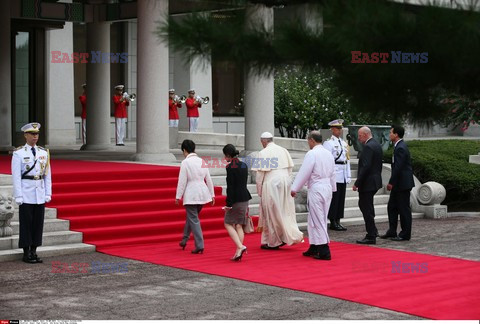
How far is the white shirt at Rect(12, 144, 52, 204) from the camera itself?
12812mm

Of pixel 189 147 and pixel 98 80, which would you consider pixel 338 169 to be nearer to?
pixel 189 147

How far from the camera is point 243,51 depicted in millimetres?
7480

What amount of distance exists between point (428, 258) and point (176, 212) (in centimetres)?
443

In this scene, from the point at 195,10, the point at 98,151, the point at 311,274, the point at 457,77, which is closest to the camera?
the point at 457,77

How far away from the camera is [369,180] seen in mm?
15250

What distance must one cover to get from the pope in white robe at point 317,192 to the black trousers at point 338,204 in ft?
10.3

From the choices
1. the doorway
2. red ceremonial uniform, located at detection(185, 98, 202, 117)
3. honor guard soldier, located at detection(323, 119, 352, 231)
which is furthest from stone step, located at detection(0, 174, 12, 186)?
red ceremonial uniform, located at detection(185, 98, 202, 117)

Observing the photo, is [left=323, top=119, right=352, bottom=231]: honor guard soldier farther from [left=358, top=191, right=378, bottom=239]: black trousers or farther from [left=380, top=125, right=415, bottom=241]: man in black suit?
[left=358, top=191, right=378, bottom=239]: black trousers

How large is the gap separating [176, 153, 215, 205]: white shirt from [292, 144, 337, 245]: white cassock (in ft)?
4.28

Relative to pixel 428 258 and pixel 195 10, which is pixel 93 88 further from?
pixel 195 10

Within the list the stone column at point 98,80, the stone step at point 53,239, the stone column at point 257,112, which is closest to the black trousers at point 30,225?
the stone step at point 53,239

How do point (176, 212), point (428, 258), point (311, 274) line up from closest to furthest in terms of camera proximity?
point (311, 274), point (428, 258), point (176, 212)

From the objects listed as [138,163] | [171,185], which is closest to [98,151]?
[138,163]

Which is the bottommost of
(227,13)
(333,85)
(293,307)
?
(293,307)
